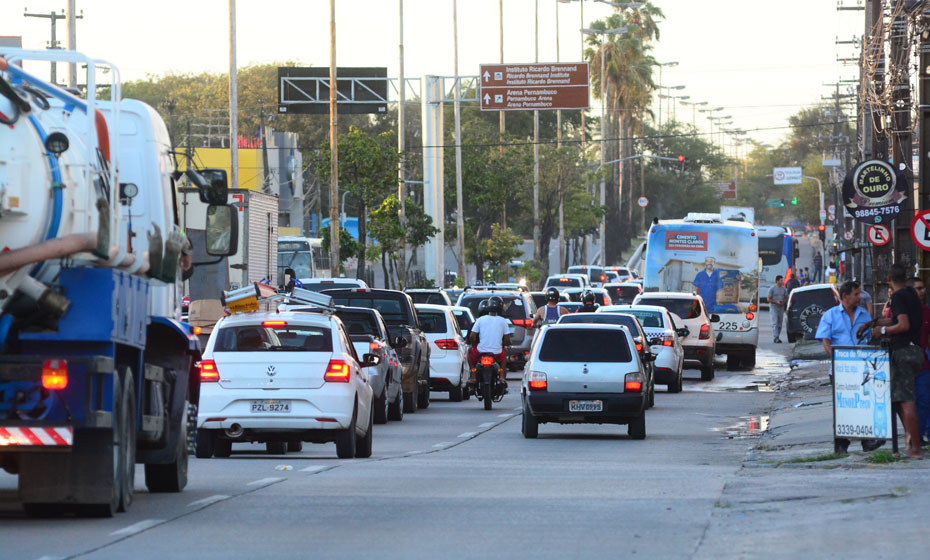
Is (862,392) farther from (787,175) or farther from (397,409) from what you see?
(787,175)

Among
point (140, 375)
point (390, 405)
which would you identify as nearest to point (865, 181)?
point (390, 405)

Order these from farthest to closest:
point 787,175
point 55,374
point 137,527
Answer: point 787,175
point 137,527
point 55,374

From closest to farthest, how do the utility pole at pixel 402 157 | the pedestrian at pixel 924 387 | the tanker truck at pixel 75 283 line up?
the tanker truck at pixel 75 283 → the pedestrian at pixel 924 387 → the utility pole at pixel 402 157

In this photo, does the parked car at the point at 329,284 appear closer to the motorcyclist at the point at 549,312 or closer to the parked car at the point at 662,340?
the motorcyclist at the point at 549,312

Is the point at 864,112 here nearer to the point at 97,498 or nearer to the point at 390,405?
the point at 390,405

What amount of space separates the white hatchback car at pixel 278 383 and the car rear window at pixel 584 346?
4.68 metres

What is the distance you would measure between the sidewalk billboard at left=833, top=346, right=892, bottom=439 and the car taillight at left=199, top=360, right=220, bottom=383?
6508 mm

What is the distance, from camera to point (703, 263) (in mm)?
41812

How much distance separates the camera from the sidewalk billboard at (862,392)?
17.1 m

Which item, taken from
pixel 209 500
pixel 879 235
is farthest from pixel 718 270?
pixel 209 500

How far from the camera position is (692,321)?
120 feet

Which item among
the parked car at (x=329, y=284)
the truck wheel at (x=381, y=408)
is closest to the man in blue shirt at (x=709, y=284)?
the parked car at (x=329, y=284)

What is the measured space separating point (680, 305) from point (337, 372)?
64.8 ft

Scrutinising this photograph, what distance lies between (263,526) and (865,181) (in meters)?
16.5
